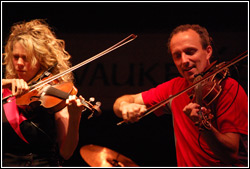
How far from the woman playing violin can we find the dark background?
0.55 meters

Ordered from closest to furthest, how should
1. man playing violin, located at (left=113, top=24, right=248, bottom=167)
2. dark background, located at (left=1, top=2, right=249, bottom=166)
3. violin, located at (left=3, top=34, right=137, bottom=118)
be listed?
man playing violin, located at (left=113, top=24, right=248, bottom=167) → violin, located at (left=3, top=34, right=137, bottom=118) → dark background, located at (left=1, top=2, right=249, bottom=166)

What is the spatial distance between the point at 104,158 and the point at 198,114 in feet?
2.07

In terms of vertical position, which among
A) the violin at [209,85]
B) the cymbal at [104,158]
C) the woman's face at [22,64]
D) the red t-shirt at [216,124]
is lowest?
the cymbal at [104,158]

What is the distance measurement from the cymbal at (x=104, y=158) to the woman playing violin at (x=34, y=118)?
0.36 ft

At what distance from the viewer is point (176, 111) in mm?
1988

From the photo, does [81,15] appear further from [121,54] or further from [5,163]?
[5,163]

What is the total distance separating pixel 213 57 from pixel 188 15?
0.58 metres

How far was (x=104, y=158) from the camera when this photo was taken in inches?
76.8

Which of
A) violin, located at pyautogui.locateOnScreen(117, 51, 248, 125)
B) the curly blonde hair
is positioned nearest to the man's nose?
violin, located at pyautogui.locateOnScreen(117, 51, 248, 125)

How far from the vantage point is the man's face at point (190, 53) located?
6.29ft

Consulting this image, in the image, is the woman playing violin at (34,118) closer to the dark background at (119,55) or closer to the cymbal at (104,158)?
the cymbal at (104,158)

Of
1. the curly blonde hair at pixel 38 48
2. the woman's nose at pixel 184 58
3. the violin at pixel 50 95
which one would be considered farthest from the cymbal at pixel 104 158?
the woman's nose at pixel 184 58

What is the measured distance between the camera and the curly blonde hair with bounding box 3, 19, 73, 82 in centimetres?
210

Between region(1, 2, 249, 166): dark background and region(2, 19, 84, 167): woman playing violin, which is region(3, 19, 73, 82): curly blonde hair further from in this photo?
region(1, 2, 249, 166): dark background
